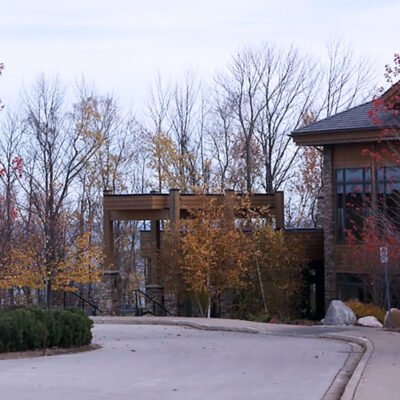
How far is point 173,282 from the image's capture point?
36.9m

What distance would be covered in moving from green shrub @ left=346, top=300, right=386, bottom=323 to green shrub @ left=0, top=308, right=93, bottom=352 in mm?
12092

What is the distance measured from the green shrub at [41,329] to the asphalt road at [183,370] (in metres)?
0.77

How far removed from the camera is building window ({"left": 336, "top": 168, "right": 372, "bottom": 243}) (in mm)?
34938

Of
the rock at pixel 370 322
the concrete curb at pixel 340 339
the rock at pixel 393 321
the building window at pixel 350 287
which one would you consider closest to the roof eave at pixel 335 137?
the building window at pixel 350 287

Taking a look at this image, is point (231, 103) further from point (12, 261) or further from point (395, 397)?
point (395, 397)

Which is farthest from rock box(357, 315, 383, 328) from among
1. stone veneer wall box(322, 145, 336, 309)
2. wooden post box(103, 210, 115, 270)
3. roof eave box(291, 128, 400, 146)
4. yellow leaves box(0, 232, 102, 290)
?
wooden post box(103, 210, 115, 270)

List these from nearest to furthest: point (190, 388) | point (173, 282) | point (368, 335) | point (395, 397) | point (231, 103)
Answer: point (395, 397) → point (190, 388) → point (368, 335) → point (173, 282) → point (231, 103)

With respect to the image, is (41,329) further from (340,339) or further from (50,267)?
(50,267)

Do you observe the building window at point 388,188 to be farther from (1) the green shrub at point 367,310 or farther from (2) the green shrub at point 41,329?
(2) the green shrub at point 41,329

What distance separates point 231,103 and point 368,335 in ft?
111

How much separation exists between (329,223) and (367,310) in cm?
511

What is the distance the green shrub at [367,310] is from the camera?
105ft

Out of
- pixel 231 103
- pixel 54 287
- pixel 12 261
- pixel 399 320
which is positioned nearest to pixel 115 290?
pixel 54 287

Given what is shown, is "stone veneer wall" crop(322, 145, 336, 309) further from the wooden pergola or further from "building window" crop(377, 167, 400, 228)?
the wooden pergola
